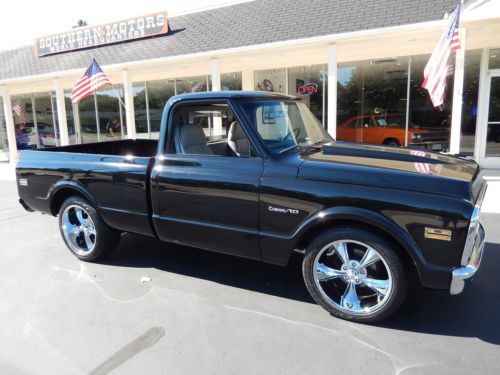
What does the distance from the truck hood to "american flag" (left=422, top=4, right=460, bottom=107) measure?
12.8ft

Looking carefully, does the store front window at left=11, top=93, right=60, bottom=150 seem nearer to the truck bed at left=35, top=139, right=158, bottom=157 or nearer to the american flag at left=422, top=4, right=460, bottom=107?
the truck bed at left=35, top=139, right=158, bottom=157

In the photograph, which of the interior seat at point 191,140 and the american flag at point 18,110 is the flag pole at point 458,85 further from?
the american flag at point 18,110

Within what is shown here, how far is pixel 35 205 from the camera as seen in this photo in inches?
193

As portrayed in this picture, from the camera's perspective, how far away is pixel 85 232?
180 inches

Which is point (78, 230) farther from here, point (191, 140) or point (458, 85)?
point (458, 85)

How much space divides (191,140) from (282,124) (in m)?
0.95

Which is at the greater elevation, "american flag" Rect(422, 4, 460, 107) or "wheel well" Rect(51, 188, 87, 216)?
"american flag" Rect(422, 4, 460, 107)

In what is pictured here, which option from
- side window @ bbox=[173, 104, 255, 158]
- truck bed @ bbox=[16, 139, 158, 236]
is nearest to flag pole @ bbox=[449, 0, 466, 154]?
side window @ bbox=[173, 104, 255, 158]

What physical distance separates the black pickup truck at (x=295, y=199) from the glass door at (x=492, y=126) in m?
7.94

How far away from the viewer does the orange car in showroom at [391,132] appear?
1141cm

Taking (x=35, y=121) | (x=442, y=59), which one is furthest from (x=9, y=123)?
(x=442, y=59)

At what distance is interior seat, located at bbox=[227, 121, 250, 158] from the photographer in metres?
3.48

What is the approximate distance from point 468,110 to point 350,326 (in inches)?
382

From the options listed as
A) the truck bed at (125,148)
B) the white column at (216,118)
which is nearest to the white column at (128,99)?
the white column at (216,118)
